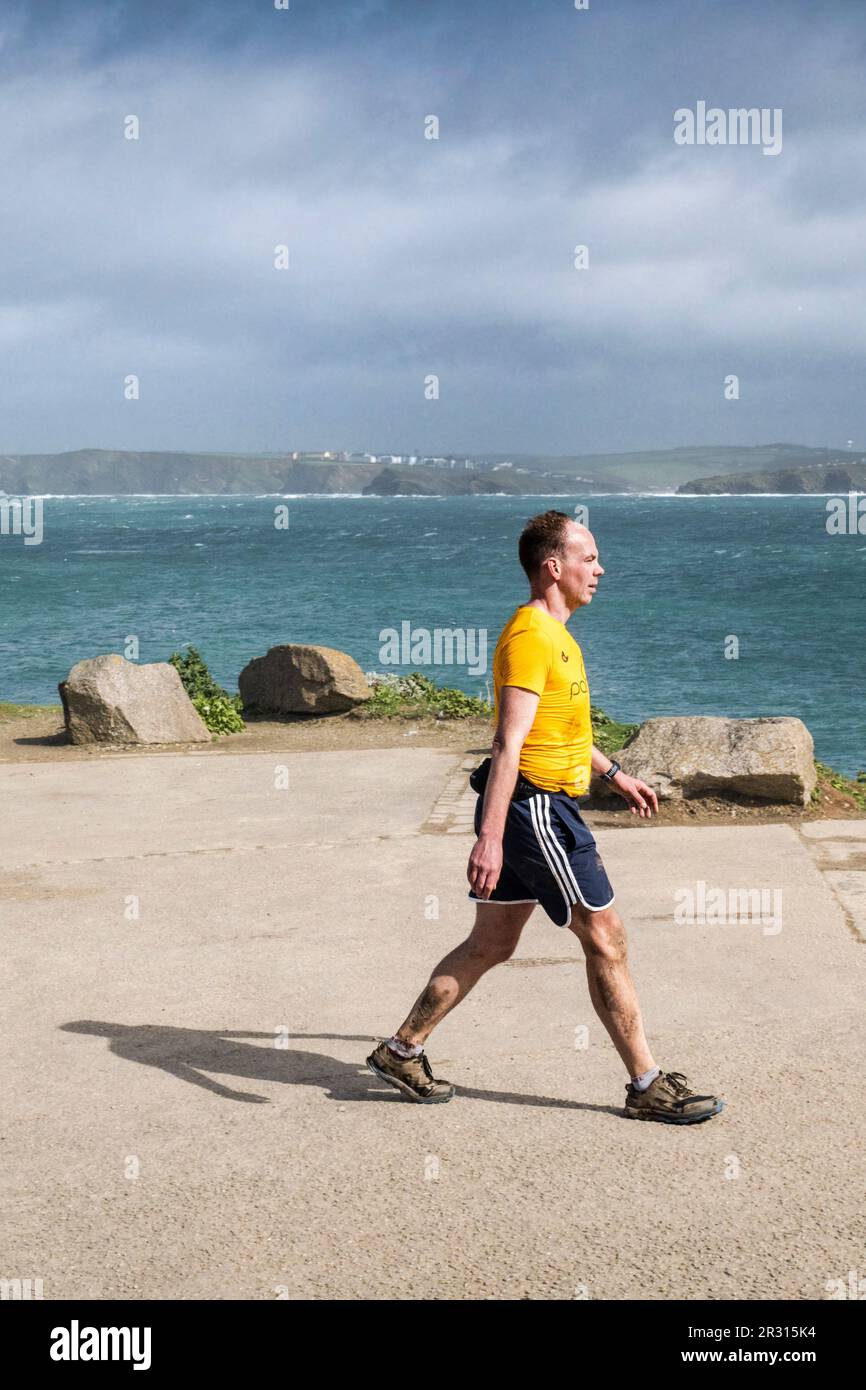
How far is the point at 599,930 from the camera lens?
462cm

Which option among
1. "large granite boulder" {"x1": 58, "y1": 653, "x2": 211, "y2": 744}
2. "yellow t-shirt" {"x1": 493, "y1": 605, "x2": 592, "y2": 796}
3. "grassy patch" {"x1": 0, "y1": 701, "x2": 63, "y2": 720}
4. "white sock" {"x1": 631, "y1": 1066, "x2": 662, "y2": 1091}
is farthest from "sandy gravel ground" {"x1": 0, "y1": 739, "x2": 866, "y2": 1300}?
"grassy patch" {"x1": 0, "y1": 701, "x2": 63, "y2": 720}

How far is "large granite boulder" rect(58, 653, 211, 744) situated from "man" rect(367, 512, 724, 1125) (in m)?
8.88

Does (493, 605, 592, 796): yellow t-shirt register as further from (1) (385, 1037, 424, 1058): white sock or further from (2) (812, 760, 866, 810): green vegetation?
(2) (812, 760, 866, 810): green vegetation

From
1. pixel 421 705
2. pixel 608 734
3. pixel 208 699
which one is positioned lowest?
pixel 608 734

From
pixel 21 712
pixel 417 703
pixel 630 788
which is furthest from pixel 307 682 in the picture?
pixel 630 788

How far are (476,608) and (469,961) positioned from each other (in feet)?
174

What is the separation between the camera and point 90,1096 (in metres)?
5.04

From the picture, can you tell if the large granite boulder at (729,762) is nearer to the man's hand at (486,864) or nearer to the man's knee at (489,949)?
the man's knee at (489,949)

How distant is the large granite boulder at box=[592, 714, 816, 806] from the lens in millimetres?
9555

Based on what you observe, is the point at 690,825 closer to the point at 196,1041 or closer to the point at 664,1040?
the point at 664,1040

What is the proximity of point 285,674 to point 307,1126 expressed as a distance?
419 inches

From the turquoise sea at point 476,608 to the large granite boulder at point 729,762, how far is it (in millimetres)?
12235

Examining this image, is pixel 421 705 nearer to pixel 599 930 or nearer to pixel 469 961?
pixel 469 961

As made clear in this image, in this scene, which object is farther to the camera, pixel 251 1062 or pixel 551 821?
pixel 251 1062
